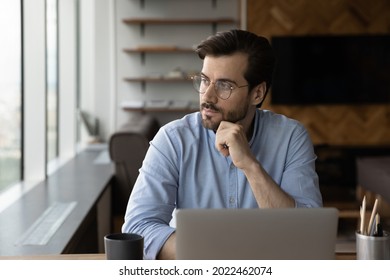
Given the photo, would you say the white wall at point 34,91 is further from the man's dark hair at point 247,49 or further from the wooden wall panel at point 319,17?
the wooden wall panel at point 319,17

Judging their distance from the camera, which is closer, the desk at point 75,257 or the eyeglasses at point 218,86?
the desk at point 75,257

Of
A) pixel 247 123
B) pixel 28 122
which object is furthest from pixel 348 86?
pixel 247 123

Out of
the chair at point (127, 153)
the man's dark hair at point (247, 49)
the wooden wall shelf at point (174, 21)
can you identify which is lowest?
the chair at point (127, 153)

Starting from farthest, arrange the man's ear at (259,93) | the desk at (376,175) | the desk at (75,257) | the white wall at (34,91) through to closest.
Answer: the desk at (376,175) < the white wall at (34,91) < the man's ear at (259,93) < the desk at (75,257)

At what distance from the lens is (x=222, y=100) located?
71.0 inches

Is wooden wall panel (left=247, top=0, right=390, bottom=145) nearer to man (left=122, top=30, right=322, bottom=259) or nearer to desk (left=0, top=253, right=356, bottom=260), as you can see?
man (left=122, top=30, right=322, bottom=259)

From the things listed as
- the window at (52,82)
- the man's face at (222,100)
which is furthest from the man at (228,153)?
the window at (52,82)

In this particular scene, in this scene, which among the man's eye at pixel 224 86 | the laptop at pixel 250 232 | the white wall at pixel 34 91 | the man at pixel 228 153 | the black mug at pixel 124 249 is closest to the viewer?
the laptop at pixel 250 232

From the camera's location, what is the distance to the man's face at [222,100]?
177 cm

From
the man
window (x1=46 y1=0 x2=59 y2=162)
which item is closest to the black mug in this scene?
the man

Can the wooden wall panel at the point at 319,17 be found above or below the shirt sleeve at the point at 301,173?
above

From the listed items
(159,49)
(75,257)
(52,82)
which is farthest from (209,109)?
(159,49)

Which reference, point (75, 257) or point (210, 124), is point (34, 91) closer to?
point (210, 124)

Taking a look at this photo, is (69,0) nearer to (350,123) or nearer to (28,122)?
(28,122)
